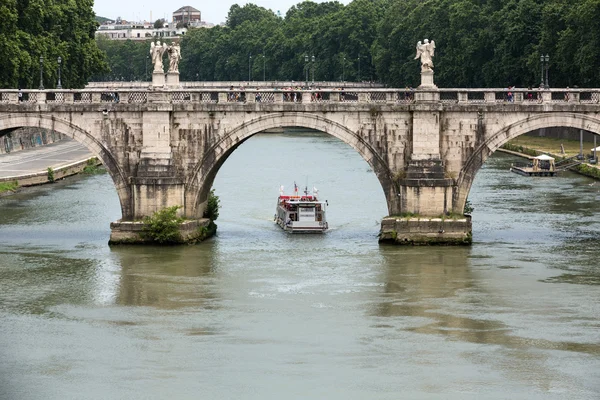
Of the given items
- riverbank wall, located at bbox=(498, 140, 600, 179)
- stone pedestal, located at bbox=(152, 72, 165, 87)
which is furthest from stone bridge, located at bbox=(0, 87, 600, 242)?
riverbank wall, located at bbox=(498, 140, 600, 179)

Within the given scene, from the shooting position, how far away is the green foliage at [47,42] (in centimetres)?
8450

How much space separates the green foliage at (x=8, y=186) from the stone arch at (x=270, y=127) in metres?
21.5

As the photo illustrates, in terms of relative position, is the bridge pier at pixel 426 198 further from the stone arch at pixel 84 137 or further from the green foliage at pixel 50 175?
the green foliage at pixel 50 175

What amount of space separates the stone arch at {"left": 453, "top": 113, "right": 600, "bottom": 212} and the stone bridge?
0.13 feet

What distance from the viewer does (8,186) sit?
247 feet

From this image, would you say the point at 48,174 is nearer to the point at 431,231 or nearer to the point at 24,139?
the point at 24,139

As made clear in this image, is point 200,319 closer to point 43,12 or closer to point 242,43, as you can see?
point 43,12

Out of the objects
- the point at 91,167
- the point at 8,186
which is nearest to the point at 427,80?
the point at 8,186

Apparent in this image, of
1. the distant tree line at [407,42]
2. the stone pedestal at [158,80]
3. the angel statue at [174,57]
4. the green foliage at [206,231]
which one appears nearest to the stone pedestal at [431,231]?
the green foliage at [206,231]

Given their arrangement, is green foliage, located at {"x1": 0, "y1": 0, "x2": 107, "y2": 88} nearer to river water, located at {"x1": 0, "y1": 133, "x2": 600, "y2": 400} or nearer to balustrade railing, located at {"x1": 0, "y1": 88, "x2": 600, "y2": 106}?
river water, located at {"x1": 0, "y1": 133, "x2": 600, "y2": 400}

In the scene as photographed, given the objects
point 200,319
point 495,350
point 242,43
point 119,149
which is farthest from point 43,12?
point 242,43

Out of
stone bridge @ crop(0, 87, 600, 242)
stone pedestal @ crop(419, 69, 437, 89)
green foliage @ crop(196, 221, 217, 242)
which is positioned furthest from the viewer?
green foliage @ crop(196, 221, 217, 242)

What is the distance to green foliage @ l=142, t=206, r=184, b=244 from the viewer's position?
5444 cm

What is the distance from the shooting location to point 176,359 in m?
39.4
